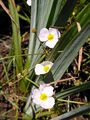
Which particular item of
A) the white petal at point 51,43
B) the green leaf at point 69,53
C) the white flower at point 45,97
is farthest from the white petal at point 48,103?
the white petal at point 51,43

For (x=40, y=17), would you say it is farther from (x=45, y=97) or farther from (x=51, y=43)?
(x=45, y=97)

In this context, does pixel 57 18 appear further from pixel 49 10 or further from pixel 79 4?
pixel 79 4

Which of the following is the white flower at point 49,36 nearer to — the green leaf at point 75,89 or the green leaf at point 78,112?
the green leaf at point 75,89

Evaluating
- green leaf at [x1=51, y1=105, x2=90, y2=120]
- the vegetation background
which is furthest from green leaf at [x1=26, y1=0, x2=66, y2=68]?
green leaf at [x1=51, y1=105, x2=90, y2=120]

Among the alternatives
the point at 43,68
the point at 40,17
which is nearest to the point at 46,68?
the point at 43,68

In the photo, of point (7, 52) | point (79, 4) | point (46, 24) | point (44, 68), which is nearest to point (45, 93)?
point (44, 68)

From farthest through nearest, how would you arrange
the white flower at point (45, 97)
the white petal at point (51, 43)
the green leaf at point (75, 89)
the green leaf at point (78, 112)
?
the white petal at point (51, 43) < the white flower at point (45, 97) < the green leaf at point (75, 89) < the green leaf at point (78, 112)
